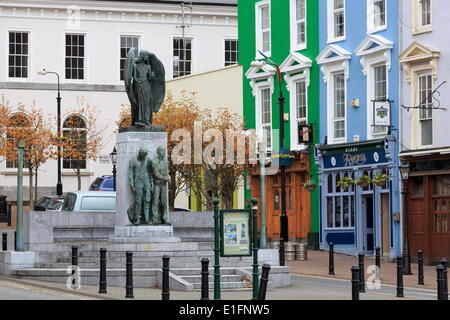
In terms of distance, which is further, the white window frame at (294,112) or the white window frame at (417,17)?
the white window frame at (294,112)

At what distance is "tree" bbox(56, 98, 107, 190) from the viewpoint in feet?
181

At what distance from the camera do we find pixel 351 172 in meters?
42.0

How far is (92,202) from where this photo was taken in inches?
1335

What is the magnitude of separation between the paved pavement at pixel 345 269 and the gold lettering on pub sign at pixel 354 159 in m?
3.17

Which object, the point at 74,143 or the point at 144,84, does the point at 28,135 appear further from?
the point at 144,84

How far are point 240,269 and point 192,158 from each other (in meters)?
18.1

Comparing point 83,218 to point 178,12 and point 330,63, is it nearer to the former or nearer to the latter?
point 330,63

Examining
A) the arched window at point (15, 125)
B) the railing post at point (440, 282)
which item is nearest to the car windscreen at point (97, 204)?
the railing post at point (440, 282)

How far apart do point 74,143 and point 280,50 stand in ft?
43.2

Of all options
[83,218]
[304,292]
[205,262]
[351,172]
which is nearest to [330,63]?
[351,172]

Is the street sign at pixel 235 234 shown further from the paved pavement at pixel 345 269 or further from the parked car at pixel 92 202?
the parked car at pixel 92 202

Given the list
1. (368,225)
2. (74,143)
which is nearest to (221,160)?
(368,225)

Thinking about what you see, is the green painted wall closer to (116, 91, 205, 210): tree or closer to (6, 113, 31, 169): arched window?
(116, 91, 205, 210): tree

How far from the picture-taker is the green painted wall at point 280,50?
44500mm
